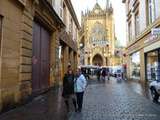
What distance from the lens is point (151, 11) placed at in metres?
29.8

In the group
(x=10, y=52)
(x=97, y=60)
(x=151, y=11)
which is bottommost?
(x=10, y=52)

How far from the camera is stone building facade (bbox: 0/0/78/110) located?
1146 cm

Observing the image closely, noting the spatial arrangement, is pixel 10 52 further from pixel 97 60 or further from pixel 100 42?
pixel 100 42

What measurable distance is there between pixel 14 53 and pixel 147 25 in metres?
20.9

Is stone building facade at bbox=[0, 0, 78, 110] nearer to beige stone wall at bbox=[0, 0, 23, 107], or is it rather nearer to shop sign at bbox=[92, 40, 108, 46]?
beige stone wall at bbox=[0, 0, 23, 107]

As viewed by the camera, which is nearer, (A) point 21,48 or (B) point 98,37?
(A) point 21,48

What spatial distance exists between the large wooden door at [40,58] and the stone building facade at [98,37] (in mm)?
80737

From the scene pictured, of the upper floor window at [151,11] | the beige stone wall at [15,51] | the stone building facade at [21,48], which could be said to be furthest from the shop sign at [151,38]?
the beige stone wall at [15,51]

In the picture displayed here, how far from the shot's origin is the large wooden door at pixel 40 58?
17.7 m

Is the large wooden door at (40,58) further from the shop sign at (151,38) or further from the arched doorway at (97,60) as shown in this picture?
the arched doorway at (97,60)

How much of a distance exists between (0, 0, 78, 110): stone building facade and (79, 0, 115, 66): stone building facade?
82823mm

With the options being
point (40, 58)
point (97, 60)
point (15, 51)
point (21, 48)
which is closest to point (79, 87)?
point (15, 51)

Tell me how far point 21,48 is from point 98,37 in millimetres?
95675

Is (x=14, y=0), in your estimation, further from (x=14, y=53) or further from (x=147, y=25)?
(x=147, y=25)
